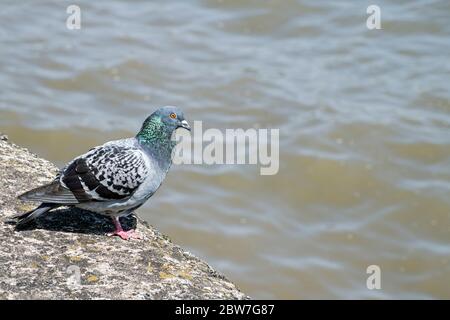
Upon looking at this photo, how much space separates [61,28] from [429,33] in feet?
26.2

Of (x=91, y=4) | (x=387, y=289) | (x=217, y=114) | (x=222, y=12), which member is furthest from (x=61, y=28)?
(x=387, y=289)

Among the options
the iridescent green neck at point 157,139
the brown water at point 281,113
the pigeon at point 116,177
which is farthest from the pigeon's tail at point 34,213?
the brown water at point 281,113

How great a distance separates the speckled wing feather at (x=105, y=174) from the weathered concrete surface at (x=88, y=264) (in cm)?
35

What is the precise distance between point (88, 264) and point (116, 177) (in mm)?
742

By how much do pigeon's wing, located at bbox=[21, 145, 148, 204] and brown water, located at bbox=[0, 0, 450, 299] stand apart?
4.99 metres

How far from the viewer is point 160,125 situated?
6027 mm

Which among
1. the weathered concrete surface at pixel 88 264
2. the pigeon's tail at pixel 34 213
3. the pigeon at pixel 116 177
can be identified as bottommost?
the weathered concrete surface at pixel 88 264

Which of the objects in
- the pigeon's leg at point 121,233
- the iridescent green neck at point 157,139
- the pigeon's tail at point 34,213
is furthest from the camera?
the iridescent green neck at point 157,139

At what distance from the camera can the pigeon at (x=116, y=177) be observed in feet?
18.2

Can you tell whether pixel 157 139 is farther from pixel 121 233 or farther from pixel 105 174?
pixel 121 233

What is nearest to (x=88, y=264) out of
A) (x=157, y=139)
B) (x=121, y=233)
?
(x=121, y=233)

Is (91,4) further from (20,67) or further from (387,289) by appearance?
(387,289)

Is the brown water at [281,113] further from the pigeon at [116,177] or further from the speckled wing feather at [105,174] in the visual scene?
the speckled wing feather at [105,174]

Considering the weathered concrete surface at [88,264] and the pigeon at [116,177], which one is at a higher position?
the pigeon at [116,177]
